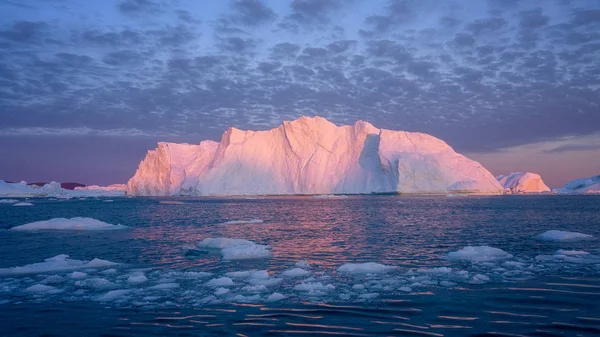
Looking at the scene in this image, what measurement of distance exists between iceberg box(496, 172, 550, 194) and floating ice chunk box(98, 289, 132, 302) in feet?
256

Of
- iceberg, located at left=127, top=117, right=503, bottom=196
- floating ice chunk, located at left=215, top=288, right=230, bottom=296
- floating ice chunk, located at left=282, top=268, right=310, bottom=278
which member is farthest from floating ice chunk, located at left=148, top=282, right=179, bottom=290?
iceberg, located at left=127, top=117, right=503, bottom=196

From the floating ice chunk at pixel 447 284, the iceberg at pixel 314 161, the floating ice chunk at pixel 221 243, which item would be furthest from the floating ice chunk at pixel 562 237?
the iceberg at pixel 314 161

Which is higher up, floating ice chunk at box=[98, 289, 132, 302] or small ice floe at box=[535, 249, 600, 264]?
small ice floe at box=[535, 249, 600, 264]

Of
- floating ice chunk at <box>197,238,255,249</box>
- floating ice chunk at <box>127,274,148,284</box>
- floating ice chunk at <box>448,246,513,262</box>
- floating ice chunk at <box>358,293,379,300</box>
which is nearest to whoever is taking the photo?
floating ice chunk at <box>358,293,379,300</box>

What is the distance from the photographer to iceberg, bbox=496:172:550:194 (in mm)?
75631

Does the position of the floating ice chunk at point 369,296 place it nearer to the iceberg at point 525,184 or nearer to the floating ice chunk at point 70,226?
the floating ice chunk at point 70,226

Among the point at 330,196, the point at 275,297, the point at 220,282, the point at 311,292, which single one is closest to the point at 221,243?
the point at 220,282

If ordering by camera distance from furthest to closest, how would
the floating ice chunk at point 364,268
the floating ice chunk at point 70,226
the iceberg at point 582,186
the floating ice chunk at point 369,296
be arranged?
the iceberg at point 582,186, the floating ice chunk at point 70,226, the floating ice chunk at point 364,268, the floating ice chunk at point 369,296

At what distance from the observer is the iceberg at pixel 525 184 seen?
248 feet

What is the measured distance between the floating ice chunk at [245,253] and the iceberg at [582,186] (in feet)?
279

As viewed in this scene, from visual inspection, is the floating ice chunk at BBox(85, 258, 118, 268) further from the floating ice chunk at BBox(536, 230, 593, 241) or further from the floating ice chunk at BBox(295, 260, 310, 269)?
the floating ice chunk at BBox(536, 230, 593, 241)

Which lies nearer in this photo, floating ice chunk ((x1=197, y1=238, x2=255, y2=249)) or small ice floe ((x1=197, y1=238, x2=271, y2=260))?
small ice floe ((x1=197, y1=238, x2=271, y2=260))

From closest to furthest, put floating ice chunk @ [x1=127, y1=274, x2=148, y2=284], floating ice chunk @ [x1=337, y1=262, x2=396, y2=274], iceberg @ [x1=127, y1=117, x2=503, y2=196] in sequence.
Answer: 1. floating ice chunk @ [x1=127, y1=274, x2=148, y2=284]
2. floating ice chunk @ [x1=337, y1=262, x2=396, y2=274]
3. iceberg @ [x1=127, y1=117, x2=503, y2=196]

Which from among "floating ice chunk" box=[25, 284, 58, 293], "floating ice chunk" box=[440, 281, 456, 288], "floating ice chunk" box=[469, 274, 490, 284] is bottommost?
"floating ice chunk" box=[25, 284, 58, 293]
